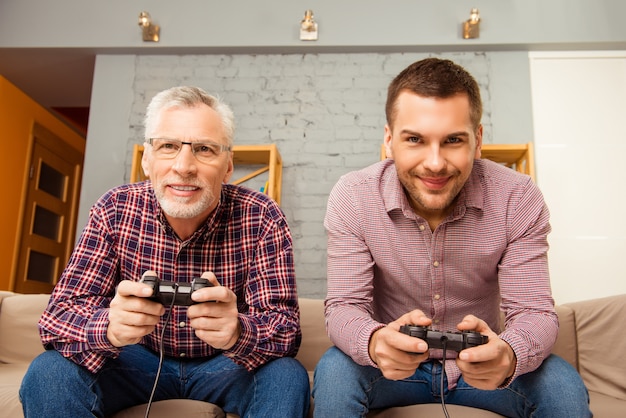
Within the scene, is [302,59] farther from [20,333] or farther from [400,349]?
[400,349]

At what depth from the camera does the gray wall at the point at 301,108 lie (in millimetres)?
3307

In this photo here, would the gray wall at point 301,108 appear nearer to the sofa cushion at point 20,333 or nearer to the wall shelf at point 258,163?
the wall shelf at point 258,163

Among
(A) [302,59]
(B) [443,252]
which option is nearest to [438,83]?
(B) [443,252]

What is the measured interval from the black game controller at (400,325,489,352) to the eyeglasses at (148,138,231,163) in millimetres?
676

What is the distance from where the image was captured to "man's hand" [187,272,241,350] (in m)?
1.00

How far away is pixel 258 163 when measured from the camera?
11.1ft

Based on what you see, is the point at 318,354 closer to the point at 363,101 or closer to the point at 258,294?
the point at 258,294

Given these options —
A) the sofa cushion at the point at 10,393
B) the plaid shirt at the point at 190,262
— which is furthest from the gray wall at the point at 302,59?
the plaid shirt at the point at 190,262

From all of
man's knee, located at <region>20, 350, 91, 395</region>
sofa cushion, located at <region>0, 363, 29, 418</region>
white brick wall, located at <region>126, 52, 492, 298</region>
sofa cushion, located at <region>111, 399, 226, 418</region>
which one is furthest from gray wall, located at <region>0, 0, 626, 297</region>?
man's knee, located at <region>20, 350, 91, 395</region>

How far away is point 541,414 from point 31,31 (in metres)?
3.67

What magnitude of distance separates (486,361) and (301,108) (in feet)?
8.63

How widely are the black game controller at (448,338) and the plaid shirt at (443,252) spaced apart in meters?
0.28

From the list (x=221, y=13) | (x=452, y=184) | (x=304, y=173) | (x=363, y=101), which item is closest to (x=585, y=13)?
(x=363, y=101)

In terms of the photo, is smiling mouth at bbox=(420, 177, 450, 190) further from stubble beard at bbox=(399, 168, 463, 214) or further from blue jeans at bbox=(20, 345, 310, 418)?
blue jeans at bbox=(20, 345, 310, 418)
